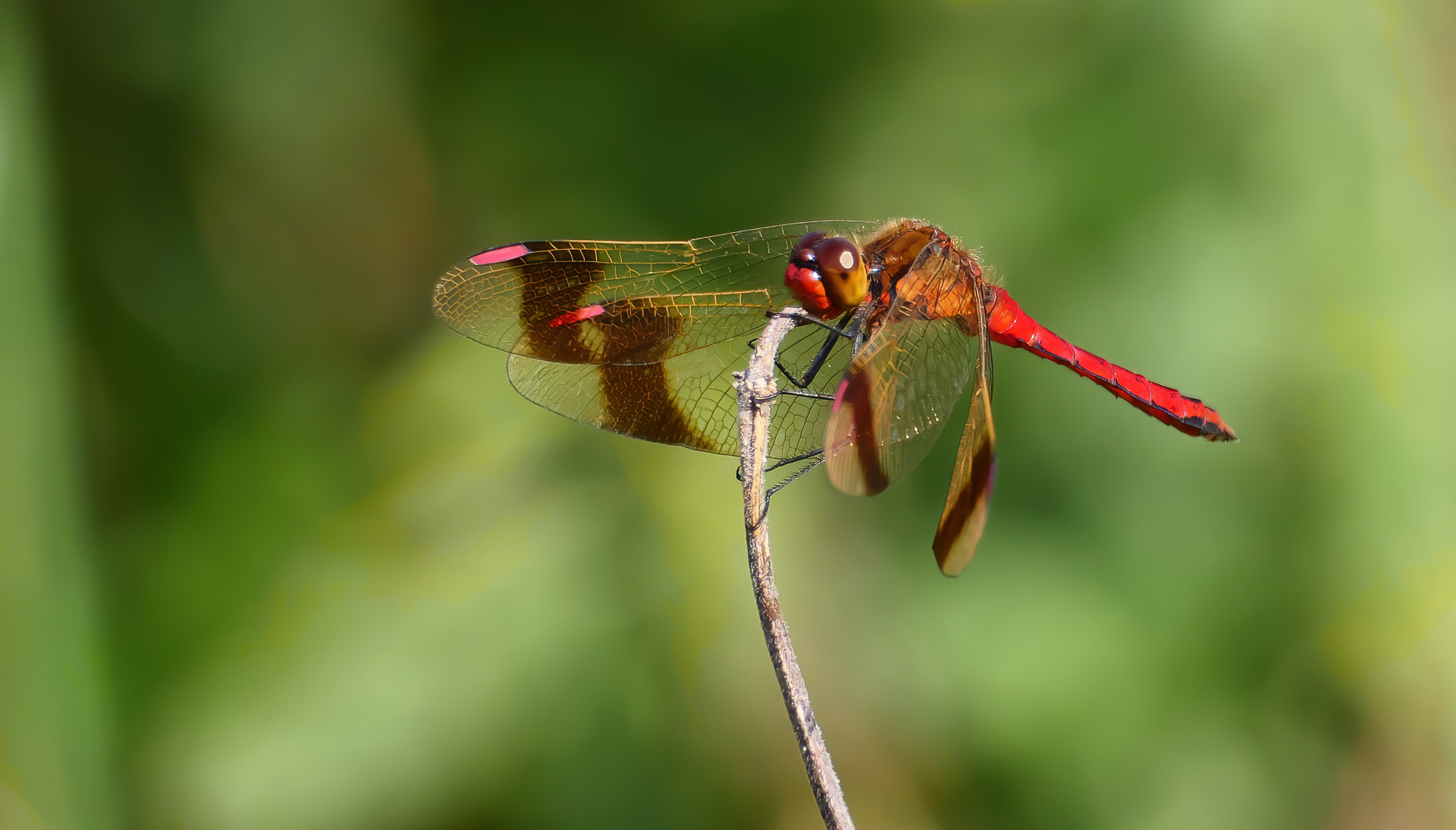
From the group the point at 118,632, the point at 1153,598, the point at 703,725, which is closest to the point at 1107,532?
the point at 1153,598

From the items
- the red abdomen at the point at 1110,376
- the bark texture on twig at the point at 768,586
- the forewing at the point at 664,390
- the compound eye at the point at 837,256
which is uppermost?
the compound eye at the point at 837,256

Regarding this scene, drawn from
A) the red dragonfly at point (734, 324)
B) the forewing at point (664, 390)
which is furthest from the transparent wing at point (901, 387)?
the forewing at point (664, 390)

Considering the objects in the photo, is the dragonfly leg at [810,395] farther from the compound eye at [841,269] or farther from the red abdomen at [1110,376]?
the red abdomen at [1110,376]

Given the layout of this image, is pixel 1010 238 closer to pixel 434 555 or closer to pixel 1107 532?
pixel 1107 532

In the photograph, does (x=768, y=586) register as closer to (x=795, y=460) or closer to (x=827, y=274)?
(x=795, y=460)

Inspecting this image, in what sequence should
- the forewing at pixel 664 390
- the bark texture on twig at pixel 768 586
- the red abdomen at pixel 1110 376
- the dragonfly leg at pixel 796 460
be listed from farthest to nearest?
the red abdomen at pixel 1110 376, the forewing at pixel 664 390, the dragonfly leg at pixel 796 460, the bark texture on twig at pixel 768 586

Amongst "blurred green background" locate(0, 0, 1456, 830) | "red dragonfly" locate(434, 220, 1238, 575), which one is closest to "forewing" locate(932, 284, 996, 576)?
"red dragonfly" locate(434, 220, 1238, 575)
